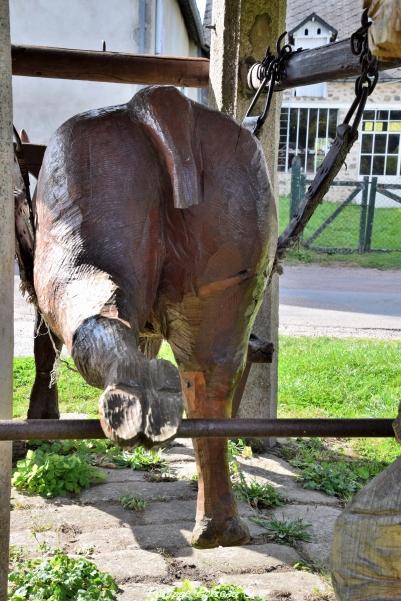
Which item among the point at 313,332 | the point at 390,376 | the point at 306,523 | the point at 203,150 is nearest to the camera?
the point at 203,150

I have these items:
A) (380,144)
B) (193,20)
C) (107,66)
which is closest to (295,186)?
(193,20)

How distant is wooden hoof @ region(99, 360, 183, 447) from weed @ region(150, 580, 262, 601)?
4.44 feet

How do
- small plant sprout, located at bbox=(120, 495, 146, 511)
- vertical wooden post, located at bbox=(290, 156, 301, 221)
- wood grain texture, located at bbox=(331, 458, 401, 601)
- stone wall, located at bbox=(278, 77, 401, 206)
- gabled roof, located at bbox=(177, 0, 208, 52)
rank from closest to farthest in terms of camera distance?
wood grain texture, located at bbox=(331, 458, 401, 601) → small plant sprout, located at bbox=(120, 495, 146, 511) → vertical wooden post, located at bbox=(290, 156, 301, 221) → gabled roof, located at bbox=(177, 0, 208, 52) → stone wall, located at bbox=(278, 77, 401, 206)

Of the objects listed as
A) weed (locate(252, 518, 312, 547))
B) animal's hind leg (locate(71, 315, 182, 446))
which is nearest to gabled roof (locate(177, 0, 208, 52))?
weed (locate(252, 518, 312, 547))

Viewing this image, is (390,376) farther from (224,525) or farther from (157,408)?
(157,408)

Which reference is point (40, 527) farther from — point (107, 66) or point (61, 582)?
point (107, 66)

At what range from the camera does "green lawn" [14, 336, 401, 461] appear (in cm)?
561

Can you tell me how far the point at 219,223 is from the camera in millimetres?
2281

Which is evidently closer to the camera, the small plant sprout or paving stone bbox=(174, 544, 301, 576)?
paving stone bbox=(174, 544, 301, 576)

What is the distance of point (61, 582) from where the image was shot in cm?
285

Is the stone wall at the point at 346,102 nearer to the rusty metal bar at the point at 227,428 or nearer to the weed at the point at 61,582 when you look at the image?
the weed at the point at 61,582

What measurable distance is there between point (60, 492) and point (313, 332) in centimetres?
484

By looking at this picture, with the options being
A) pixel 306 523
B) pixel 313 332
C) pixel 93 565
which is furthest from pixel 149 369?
pixel 313 332

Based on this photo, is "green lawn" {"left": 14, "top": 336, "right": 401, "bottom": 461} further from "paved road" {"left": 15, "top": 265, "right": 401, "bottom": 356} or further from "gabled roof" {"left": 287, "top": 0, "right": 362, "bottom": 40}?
"gabled roof" {"left": 287, "top": 0, "right": 362, "bottom": 40}
